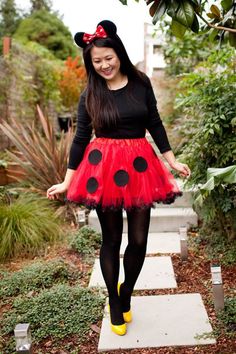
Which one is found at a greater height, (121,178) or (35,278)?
(121,178)

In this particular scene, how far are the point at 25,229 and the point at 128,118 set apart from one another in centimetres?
190

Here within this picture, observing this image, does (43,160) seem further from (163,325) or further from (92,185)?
(163,325)

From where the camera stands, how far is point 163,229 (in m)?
3.86

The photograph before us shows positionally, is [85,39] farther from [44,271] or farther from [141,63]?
[141,63]

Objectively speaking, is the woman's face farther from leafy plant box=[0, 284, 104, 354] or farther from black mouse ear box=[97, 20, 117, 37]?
leafy plant box=[0, 284, 104, 354]

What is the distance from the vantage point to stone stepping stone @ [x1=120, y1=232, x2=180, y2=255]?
334cm

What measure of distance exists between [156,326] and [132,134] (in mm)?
1083

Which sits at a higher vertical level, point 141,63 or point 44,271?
point 141,63

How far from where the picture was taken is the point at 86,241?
344cm

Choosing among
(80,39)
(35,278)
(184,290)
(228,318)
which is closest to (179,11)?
(80,39)

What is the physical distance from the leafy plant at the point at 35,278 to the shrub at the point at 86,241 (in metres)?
0.35

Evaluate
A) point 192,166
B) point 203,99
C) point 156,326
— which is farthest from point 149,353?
point 203,99

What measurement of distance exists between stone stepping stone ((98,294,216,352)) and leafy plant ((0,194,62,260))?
1282 mm

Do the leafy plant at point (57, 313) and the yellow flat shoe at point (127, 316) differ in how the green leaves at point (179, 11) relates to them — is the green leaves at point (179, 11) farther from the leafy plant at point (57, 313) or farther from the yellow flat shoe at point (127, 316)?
the leafy plant at point (57, 313)
